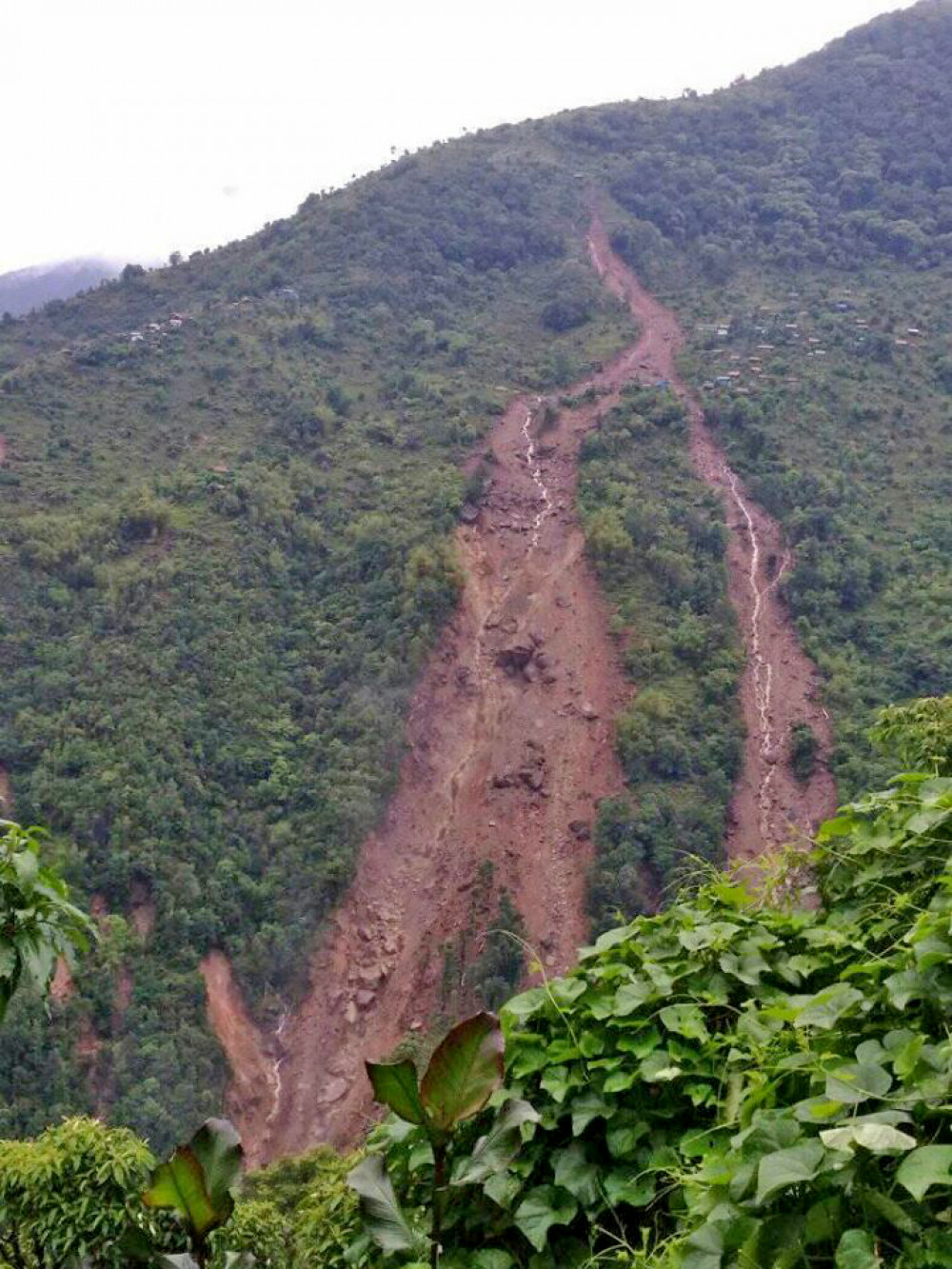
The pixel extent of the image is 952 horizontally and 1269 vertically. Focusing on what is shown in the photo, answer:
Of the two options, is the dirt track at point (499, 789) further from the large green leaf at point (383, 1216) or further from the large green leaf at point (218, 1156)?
the large green leaf at point (218, 1156)

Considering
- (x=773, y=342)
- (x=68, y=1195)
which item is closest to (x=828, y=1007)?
(x=68, y=1195)

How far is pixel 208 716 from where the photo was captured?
1917 cm

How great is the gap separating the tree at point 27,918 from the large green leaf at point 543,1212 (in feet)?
3.59

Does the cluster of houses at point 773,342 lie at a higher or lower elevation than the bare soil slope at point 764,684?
higher

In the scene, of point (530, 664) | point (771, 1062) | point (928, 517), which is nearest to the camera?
point (771, 1062)

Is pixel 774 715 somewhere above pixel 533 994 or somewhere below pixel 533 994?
below

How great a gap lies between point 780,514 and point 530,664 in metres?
8.27

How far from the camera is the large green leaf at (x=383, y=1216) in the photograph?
5.19 ft

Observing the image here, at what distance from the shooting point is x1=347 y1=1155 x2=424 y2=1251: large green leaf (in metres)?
1.58

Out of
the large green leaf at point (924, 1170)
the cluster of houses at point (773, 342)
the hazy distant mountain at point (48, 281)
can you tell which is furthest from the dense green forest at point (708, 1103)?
the hazy distant mountain at point (48, 281)

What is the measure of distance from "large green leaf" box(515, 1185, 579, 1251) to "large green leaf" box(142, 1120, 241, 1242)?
2.63ft

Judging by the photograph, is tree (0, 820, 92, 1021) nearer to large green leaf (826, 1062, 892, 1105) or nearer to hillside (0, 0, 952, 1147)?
large green leaf (826, 1062, 892, 1105)

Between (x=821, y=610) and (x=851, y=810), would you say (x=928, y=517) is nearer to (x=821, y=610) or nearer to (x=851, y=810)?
(x=821, y=610)

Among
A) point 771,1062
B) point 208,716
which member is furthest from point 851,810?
A: point 208,716
